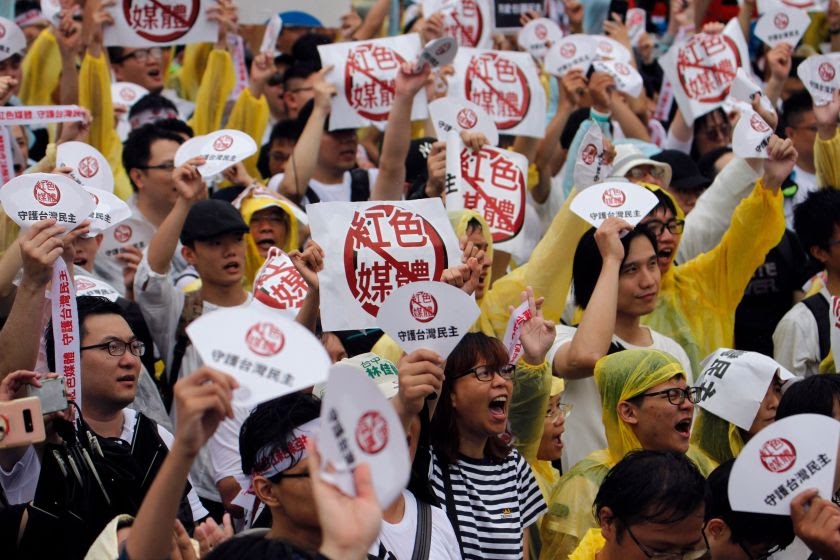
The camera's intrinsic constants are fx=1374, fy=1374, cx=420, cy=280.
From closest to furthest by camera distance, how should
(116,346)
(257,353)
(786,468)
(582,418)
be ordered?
(257,353), (786,468), (116,346), (582,418)

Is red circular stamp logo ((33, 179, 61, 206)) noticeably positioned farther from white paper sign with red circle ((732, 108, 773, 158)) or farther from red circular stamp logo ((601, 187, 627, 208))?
white paper sign with red circle ((732, 108, 773, 158))

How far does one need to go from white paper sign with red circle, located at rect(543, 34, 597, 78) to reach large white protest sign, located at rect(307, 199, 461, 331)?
3403 mm

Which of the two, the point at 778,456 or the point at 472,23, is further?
the point at 472,23

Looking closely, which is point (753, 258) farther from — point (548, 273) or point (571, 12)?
point (571, 12)

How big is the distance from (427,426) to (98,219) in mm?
1521

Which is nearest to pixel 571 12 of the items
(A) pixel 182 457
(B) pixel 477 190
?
(B) pixel 477 190

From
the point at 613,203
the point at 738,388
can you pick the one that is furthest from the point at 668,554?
the point at 613,203

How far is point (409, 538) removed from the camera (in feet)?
12.8

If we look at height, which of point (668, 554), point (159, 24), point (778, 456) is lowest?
point (668, 554)

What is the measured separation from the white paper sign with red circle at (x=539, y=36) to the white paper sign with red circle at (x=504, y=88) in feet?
3.63

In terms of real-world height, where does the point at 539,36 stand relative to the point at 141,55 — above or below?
above

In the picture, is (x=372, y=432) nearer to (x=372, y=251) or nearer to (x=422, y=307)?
(x=422, y=307)

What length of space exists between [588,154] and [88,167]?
2099 millimetres

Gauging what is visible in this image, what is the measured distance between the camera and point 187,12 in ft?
24.9
